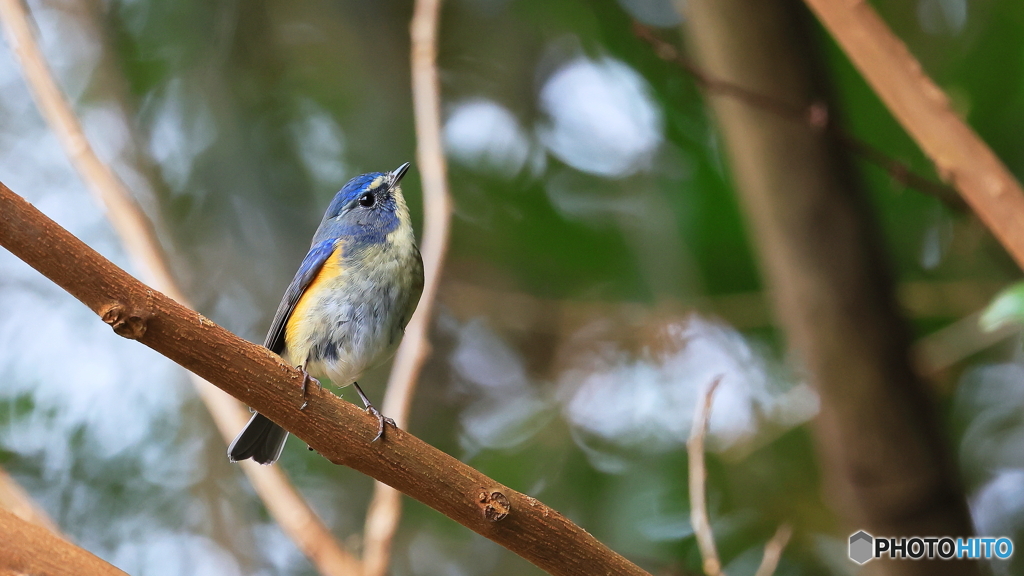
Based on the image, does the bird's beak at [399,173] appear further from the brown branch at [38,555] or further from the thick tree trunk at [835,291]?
the brown branch at [38,555]

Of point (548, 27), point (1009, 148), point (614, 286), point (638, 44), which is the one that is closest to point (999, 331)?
point (1009, 148)

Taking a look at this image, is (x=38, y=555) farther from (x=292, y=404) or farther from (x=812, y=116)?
(x=812, y=116)

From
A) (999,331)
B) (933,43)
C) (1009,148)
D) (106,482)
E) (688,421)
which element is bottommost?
(106,482)

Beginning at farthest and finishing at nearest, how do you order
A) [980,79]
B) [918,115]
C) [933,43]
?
[933,43], [980,79], [918,115]

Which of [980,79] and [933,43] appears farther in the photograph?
[933,43]

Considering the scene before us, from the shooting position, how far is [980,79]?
383 cm

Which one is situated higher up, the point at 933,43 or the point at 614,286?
the point at 933,43

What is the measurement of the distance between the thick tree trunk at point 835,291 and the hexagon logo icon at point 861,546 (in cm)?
4

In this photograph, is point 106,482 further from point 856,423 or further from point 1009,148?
point 1009,148

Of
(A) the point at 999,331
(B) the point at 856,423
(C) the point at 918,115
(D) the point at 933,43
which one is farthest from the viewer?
(D) the point at 933,43

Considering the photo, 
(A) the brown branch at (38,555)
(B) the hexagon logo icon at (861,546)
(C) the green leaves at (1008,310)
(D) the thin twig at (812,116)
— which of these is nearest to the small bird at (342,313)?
(A) the brown branch at (38,555)

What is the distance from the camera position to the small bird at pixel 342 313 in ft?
8.45

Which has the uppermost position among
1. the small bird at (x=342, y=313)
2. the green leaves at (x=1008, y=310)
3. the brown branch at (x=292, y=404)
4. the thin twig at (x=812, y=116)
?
the thin twig at (x=812, y=116)

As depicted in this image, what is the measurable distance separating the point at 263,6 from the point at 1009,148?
3.66m
